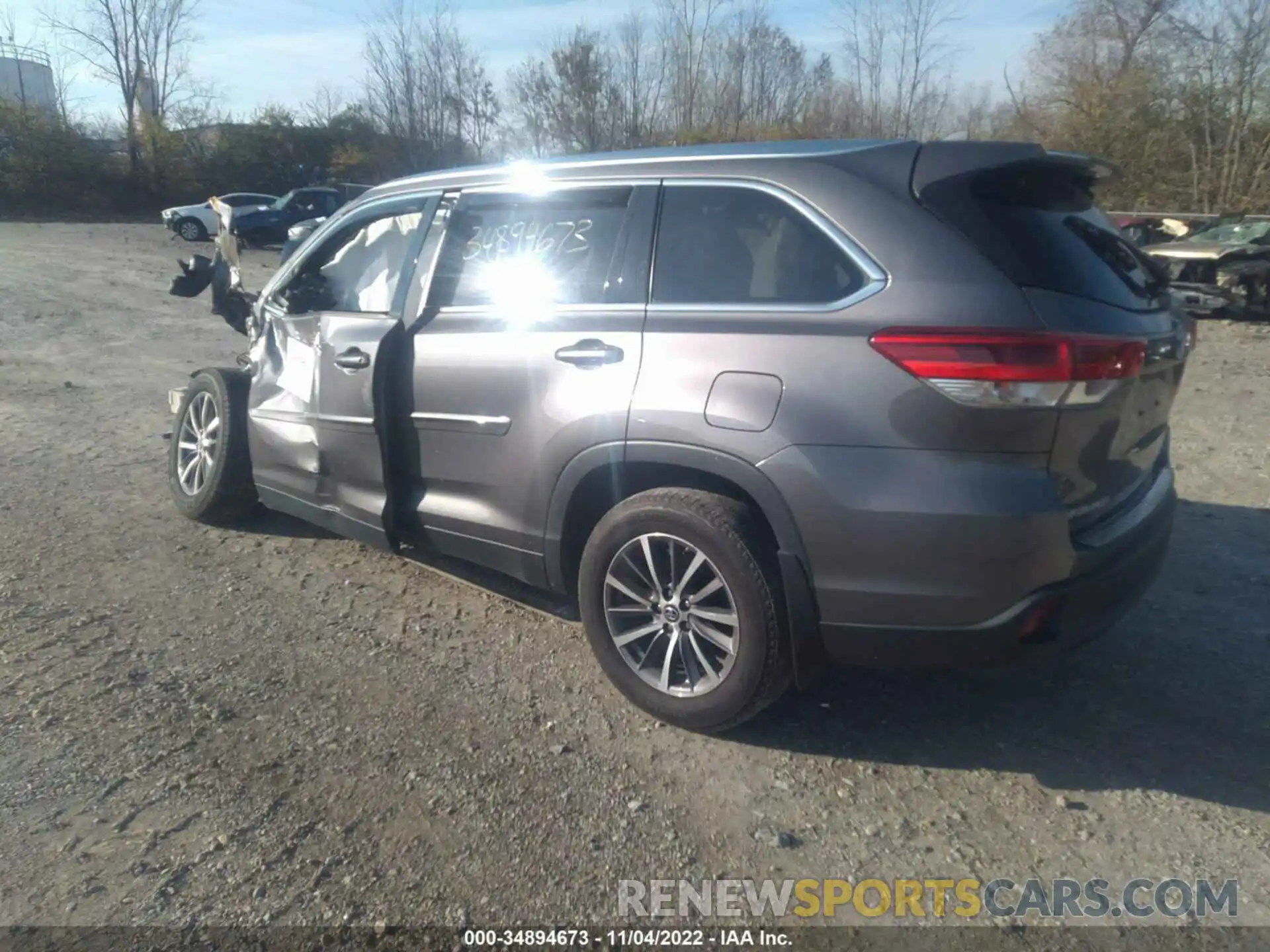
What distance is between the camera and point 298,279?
5.05 meters

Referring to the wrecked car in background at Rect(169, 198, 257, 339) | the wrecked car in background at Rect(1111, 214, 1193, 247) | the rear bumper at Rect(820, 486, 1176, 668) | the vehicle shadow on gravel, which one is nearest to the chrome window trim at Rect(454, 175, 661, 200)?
the rear bumper at Rect(820, 486, 1176, 668)

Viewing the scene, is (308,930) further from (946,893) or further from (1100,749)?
(1100,749)

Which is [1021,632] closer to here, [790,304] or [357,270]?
[790,304]

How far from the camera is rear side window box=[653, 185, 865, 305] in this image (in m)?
3.09

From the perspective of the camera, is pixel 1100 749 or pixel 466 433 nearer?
pixel 1100 749

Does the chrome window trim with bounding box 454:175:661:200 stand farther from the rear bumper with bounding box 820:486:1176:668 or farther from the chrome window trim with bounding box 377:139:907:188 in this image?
the rear bumper with bounding box 820:486:1176:668

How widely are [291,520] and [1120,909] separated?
451 cm

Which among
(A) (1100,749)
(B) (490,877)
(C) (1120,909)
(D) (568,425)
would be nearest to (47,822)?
(B) (490,877)

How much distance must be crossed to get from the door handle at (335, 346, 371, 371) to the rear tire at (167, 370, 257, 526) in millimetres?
1263

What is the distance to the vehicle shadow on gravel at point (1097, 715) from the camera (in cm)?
321

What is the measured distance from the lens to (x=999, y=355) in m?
2.74

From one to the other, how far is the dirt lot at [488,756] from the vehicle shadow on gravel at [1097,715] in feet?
0.04

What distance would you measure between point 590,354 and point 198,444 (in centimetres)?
310

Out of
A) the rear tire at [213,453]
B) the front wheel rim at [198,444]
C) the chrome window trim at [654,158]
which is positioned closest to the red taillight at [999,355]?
the chrome window trim at [654,158]
